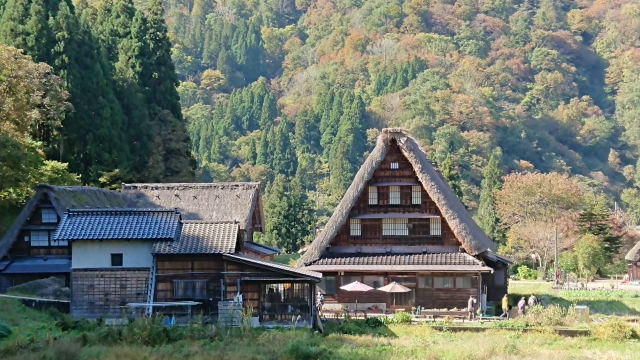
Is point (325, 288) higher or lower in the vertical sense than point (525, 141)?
lower

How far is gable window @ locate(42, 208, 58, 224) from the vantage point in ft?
→ 117

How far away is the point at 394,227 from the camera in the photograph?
38.0 m

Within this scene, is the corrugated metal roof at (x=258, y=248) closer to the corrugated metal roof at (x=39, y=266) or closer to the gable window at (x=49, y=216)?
the corrugated metal roof at (x=39, y=266)

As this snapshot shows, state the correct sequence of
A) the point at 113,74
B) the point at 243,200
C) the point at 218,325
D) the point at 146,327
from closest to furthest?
the point at 146,327 → the point at 218,325 → the point at 243,200 → the point at 113,74

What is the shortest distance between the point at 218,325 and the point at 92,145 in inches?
790

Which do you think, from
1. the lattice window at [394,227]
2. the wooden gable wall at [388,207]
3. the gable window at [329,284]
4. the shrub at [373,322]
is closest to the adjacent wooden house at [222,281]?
the shrub at [373,322]

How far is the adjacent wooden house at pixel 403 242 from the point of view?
119ft

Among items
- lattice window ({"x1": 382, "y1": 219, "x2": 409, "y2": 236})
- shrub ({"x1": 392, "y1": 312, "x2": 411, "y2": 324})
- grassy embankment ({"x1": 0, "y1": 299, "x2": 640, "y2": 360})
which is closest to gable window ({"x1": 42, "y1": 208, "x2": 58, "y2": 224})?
grassy embankment ({"x1": 0, "y1": 299, "x2": 640, "y2": 360})

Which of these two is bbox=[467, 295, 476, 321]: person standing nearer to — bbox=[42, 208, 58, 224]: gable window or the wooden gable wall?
the wooden gable wall

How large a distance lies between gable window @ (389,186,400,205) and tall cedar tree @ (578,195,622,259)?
22.5m

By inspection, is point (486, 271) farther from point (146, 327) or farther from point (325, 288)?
point (146, 327)

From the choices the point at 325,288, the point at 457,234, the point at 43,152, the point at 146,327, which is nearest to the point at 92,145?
the point at 43,152

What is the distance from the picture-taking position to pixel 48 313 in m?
30.4

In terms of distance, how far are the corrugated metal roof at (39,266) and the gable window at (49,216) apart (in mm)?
1314
